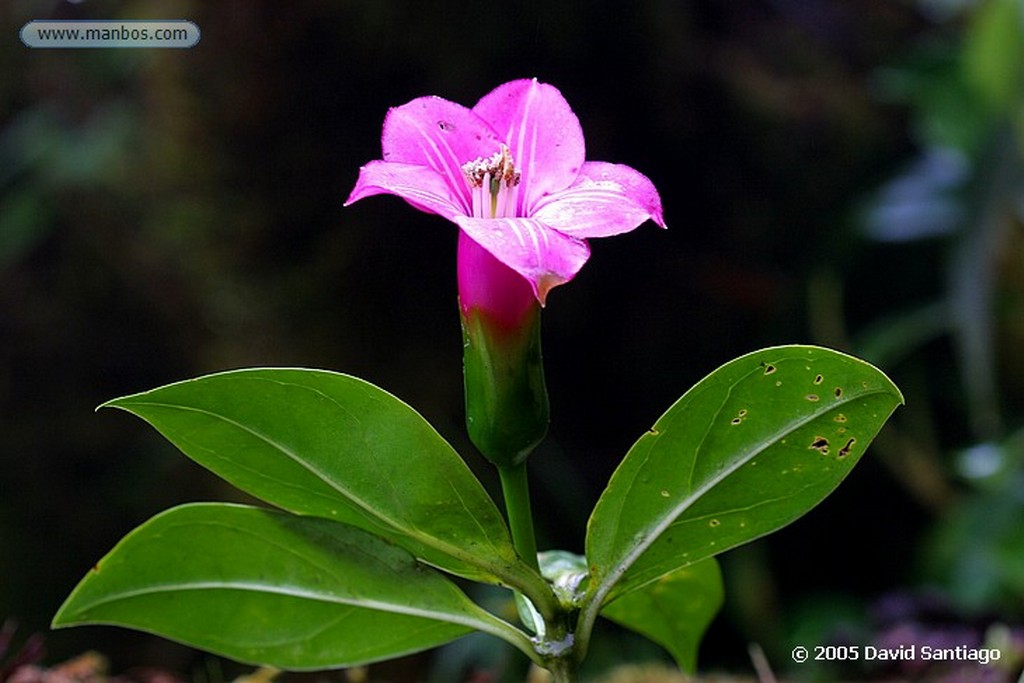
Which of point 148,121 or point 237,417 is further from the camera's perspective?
point 148,121

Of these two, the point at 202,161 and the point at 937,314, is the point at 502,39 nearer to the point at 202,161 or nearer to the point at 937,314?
the point at 202,161

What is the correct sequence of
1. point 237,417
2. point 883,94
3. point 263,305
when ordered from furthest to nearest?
point 883,94 → point 263,305 → point 237,417

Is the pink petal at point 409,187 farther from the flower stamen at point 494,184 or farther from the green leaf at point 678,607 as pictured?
the green leaf at point 678,607

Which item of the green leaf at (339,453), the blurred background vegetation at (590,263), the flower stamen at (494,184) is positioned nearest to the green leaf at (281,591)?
the green leaf at (339,453)

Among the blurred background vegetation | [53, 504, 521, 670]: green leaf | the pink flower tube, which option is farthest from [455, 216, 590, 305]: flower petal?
the blurred background vegetation

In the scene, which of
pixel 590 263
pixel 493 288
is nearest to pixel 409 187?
pixel 493 288

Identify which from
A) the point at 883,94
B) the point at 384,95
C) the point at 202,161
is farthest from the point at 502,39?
the point at 883,94
